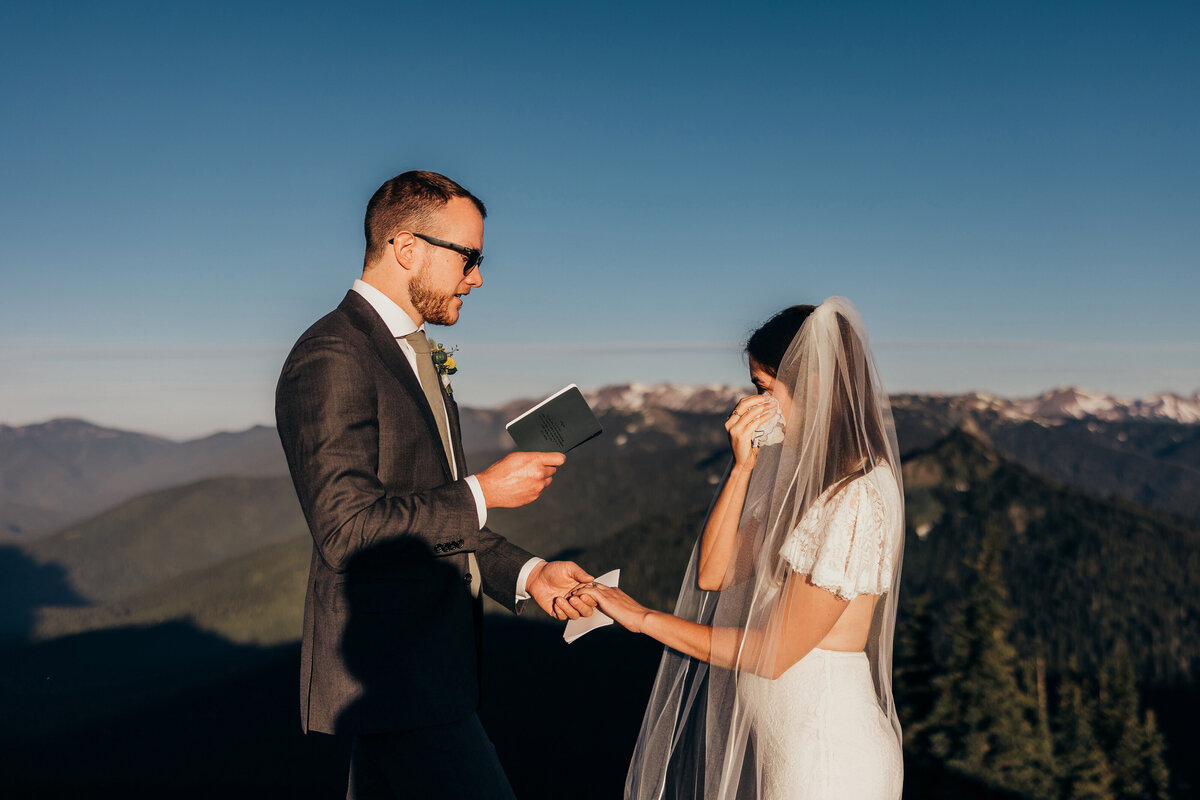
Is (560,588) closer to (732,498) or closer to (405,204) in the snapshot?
(732,498)

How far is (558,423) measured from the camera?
4.03m

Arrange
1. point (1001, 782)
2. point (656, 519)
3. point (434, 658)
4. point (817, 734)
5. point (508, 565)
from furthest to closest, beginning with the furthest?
point (656, 519), point (1001, 782), point (508, 565), point (817, 734), point (434, 658)

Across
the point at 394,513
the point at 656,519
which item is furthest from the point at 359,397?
the point at 656,519

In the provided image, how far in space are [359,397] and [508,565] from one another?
1.52m

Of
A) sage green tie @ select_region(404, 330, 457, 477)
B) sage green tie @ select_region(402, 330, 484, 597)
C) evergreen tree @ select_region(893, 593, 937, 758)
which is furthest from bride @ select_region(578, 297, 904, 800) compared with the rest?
evergreen tree @ select_region(893, 593, 937, 758)

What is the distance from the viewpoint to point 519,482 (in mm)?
3619

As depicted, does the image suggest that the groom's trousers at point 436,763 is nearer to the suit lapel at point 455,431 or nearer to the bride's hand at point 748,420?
the suit lapel at point 455,431

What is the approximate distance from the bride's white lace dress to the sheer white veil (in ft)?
0.08

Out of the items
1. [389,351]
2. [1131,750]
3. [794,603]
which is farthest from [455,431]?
[1131,750]

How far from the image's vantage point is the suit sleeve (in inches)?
126

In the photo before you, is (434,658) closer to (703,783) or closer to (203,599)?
(703,783)

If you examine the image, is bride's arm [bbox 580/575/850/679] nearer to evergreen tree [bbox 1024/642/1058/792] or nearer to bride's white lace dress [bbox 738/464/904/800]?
bride's white lace dress [bbox 738/464/904/800]

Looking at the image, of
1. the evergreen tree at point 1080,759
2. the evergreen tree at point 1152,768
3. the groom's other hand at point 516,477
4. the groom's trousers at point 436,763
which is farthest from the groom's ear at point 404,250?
the evergreen tree at point 1152,768

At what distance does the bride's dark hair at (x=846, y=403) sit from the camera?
4.04 m
